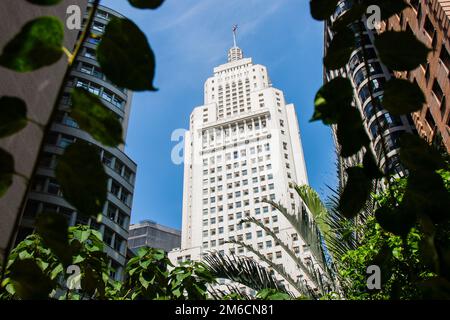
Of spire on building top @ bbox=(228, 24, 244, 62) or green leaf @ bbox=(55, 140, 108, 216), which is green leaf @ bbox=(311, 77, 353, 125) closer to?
green leaf @ bbox=(55, 140, 108, 216)

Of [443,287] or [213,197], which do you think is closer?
[443,287]

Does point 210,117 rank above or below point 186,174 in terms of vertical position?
above

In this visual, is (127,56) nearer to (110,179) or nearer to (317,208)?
(317,208)

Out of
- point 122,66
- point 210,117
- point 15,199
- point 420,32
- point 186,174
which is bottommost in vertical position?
point 122,66

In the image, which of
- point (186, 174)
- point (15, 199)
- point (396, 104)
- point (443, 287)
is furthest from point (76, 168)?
point (186, 174)

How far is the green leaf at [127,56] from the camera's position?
2.29 feet

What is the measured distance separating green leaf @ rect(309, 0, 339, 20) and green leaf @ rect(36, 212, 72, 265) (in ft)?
2.22

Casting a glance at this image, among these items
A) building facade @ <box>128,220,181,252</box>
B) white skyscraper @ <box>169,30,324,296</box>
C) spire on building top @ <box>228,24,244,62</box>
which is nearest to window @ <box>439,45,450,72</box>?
white skyscraper @ <box>169,30,324,296</box>

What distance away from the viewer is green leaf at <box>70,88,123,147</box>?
720 mm

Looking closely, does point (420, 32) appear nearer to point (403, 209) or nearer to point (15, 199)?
point (15, 199)

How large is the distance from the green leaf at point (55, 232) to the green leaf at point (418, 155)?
76 centimetres

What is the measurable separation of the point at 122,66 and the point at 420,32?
2287 cm

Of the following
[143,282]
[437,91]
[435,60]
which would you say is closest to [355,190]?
[143,282]
